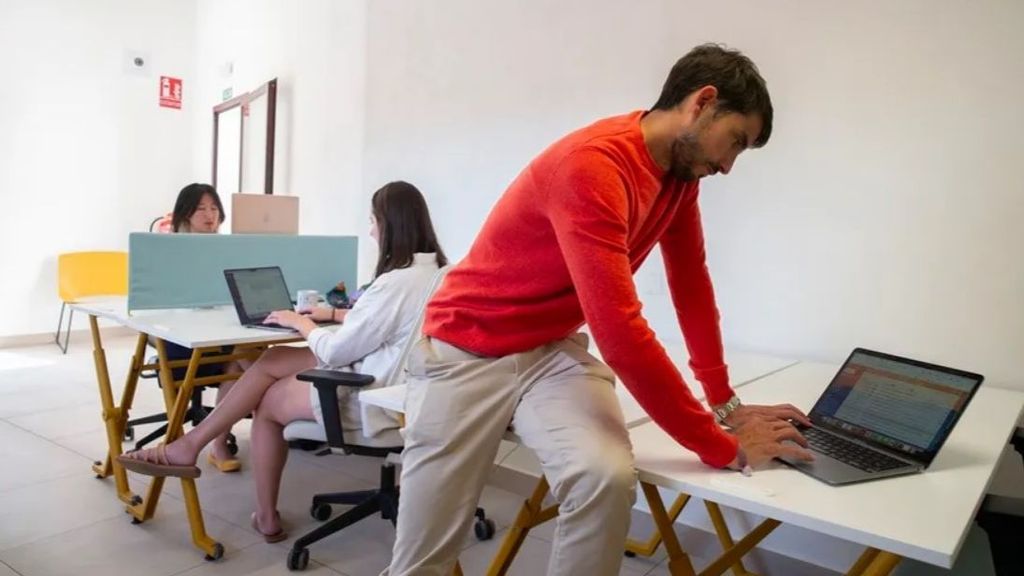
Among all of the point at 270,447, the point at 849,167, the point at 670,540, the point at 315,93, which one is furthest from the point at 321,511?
the point at 315,93

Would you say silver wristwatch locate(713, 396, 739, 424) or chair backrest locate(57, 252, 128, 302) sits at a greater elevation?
silver wristwatch locate(713, 396, 739, 424)

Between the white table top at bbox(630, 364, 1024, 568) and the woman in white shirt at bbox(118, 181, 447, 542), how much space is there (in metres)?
0.94

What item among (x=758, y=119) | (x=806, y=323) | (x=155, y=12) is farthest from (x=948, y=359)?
(x=155, y=12)

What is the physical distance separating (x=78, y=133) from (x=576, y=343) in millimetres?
5537

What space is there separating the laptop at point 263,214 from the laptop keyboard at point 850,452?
8.00 ft

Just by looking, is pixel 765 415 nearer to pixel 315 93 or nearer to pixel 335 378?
pixel 335 378

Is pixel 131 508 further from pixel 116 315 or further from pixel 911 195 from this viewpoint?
pixel 911 195

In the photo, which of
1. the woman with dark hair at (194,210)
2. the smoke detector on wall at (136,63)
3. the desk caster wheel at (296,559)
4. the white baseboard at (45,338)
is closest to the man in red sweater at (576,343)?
the desk caster wheel at (296,559)

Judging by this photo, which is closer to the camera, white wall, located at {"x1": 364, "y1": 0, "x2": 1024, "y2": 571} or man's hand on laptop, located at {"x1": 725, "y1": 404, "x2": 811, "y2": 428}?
man's hand on laptop, located at {"x1": 725, "y1": 404, "x2": 811, "y2": 428}

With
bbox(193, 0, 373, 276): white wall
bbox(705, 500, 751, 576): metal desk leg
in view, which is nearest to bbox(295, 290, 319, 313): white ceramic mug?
bbox(193, 0, 373, 276): white wall

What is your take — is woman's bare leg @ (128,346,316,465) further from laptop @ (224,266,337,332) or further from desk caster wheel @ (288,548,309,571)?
desk caster wheel @ (288,548,309,571)

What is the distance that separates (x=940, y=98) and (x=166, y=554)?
8.92 ft

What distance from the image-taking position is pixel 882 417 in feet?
4.23

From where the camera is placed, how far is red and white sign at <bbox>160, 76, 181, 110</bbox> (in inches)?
230
